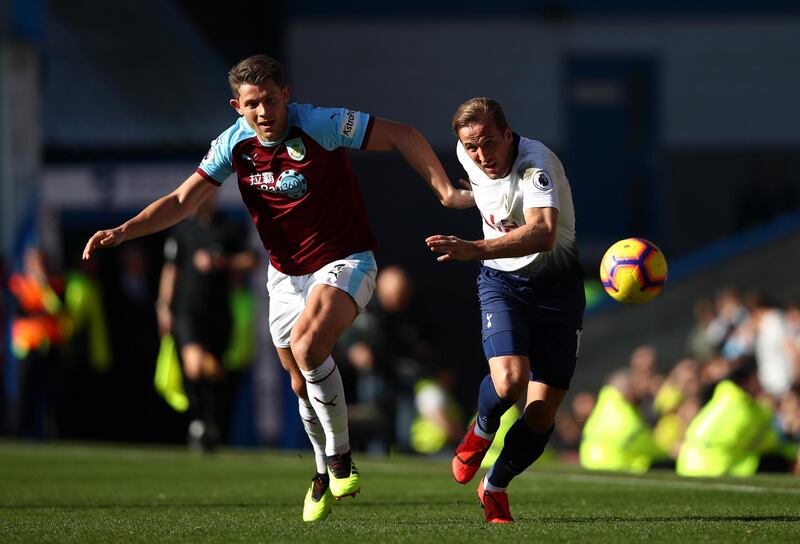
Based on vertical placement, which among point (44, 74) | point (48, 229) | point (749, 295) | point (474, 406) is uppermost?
point (44, 74)

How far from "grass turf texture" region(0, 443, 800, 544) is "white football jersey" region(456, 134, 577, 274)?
4.21 ft

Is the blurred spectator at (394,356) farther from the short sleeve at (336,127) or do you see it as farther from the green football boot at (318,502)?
the short sleeve at (336,127)

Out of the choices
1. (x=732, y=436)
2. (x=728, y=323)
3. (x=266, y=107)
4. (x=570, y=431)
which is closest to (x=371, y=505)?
(x=266, y=107)

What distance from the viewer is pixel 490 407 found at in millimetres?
7594

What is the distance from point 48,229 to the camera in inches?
699

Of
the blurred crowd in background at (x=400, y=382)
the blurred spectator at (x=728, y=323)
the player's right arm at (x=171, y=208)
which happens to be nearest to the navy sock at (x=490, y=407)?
the player's right arm at (x=171, y=208)

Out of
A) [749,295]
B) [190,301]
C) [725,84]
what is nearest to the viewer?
[190,301]

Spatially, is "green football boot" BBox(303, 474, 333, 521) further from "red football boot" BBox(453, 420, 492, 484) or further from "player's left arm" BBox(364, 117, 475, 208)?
"player's left arm" BBox(364, 117, 475, 208)

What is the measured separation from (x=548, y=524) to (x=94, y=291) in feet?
37.4

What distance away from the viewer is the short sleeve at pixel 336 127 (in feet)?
25.3

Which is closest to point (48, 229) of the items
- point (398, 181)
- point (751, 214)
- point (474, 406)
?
point (474, 406)

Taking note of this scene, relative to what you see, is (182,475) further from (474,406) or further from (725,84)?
(725,84)

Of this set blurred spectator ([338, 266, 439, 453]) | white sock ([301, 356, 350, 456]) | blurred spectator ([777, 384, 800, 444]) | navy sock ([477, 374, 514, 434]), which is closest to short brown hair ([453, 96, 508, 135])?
navy sock ([477, 374, 514, 434])

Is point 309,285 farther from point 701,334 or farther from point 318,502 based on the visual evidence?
point 701,334
